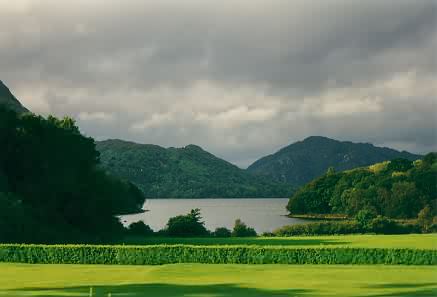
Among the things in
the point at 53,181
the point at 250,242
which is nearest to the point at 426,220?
the point at 250,242

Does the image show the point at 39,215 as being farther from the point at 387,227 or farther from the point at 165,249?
the point at 387,227

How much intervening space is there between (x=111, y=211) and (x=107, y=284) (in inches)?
1511

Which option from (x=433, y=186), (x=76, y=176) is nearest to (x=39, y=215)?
(x=76, y=176)

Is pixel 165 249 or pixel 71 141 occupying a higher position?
pixel 71 141

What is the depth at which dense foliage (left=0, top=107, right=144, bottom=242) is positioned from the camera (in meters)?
64.3

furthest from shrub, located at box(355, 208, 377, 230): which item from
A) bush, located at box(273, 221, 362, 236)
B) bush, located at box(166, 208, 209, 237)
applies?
bush, located at box(166, 208, 209, 237)

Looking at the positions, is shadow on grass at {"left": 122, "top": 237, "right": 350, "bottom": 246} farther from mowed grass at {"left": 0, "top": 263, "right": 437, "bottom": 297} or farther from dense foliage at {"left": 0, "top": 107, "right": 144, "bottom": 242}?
mowed grass at {"left": 0, "top": 263, "right": 437, "bottom": 297}

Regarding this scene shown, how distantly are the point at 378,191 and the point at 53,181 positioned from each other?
281ft

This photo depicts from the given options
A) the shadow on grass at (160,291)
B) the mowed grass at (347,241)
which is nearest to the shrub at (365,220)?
the mowed grass at (347,241)

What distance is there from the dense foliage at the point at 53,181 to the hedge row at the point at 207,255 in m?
13.0

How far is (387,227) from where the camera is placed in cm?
8450

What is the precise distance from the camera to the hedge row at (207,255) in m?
44.3

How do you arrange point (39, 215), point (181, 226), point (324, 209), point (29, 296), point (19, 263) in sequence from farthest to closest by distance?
1. point (324, 209)
2. point (181, 226)
3. point (39, 215)
4. point (19, 263)
5. point (29, 296)

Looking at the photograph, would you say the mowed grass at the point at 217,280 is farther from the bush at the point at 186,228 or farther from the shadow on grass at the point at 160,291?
the bush at the point at 186,228
